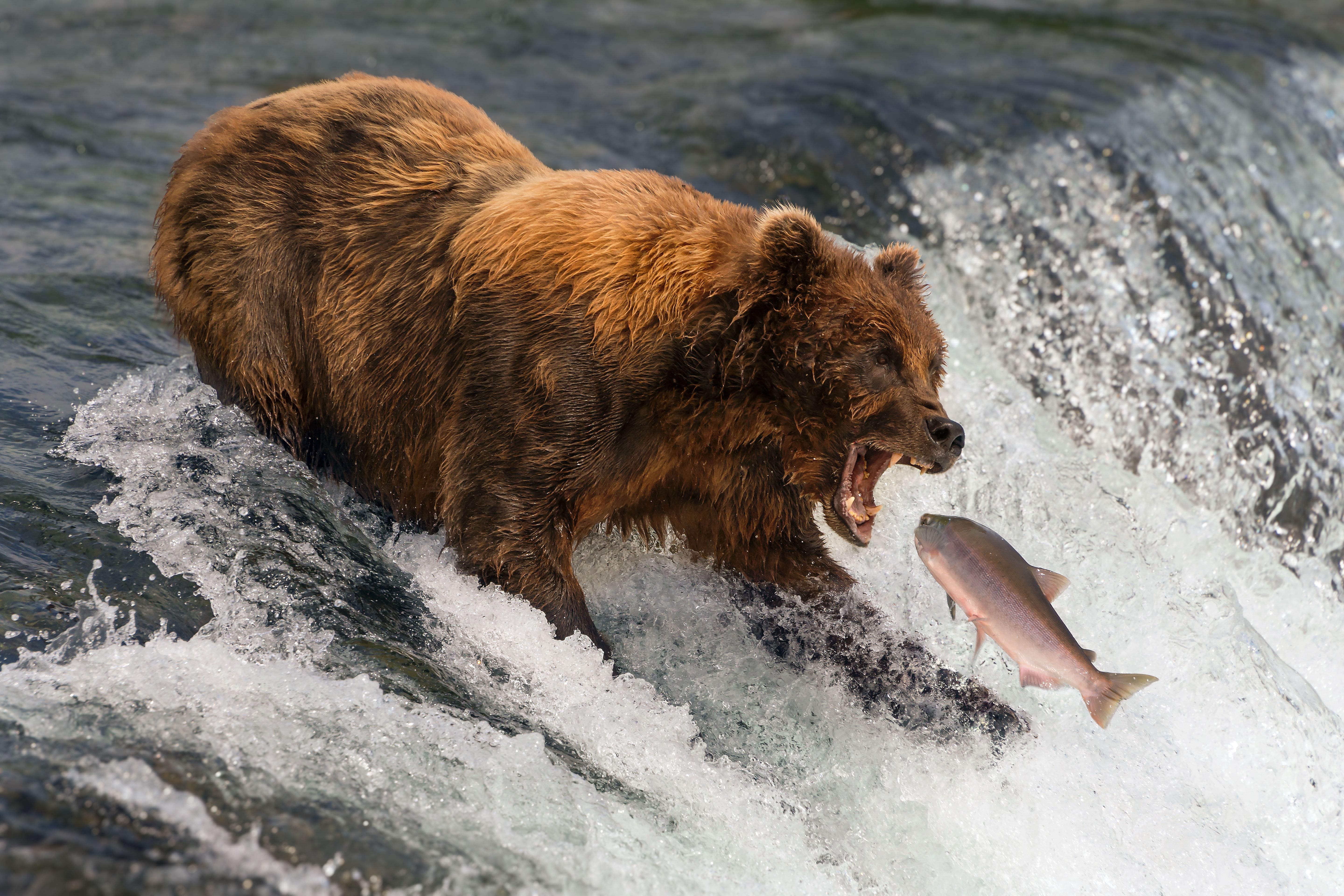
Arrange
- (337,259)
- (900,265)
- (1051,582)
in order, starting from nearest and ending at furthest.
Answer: (1051,582) → (900,265) → (337,259)

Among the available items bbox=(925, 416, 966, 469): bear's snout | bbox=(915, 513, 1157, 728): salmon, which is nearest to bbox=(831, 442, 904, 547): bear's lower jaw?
bbox=(925, 416, 966, 469): bear's snout

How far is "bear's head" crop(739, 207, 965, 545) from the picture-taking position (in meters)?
3.67

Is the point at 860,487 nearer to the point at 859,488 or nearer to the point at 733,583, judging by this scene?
the point at 859,488

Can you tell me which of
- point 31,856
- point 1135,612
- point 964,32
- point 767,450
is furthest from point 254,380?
point 964,32

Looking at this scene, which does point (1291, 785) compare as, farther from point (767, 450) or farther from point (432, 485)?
point (432, 485)

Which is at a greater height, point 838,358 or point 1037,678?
point 838,358

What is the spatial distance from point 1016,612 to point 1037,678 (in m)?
0.26

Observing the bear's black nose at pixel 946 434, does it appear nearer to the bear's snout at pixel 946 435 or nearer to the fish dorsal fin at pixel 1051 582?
the bear's snout at pixel 946 435

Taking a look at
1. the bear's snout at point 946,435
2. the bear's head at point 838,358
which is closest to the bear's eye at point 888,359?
the bear's head at point 838,358

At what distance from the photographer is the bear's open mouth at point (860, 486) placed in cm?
380

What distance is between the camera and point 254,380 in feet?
15.1

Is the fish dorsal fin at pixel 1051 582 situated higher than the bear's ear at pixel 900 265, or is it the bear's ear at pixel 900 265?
the bear's ear at pixel 900 265

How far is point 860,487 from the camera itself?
3893 millimetres

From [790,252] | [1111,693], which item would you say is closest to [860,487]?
[790,252]
